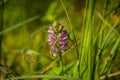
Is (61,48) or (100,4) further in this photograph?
(100,4)

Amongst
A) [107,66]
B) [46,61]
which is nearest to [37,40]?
[46,61]

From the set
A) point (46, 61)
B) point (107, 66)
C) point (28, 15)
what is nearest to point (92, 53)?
point (107, 66)

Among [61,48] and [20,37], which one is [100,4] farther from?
[61,48]

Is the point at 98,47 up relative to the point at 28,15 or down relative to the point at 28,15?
down

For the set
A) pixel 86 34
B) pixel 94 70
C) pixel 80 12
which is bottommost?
pixel 94 70

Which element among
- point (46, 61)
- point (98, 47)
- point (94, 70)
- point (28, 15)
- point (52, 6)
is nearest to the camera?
point (94, 70)

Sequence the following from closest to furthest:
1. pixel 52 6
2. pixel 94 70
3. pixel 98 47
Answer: pixel 94 70 → pixel 98 47 → pixel 52 6

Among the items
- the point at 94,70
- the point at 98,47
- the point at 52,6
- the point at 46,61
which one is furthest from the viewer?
the point at 52,6

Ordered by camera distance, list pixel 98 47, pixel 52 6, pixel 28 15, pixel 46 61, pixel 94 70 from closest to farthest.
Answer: pixel 94 70 → pixel 98 47 → pixel 46 61 → pixel 52 6 → pixel 28 15

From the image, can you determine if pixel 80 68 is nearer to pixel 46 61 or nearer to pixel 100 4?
pixel 46 61
